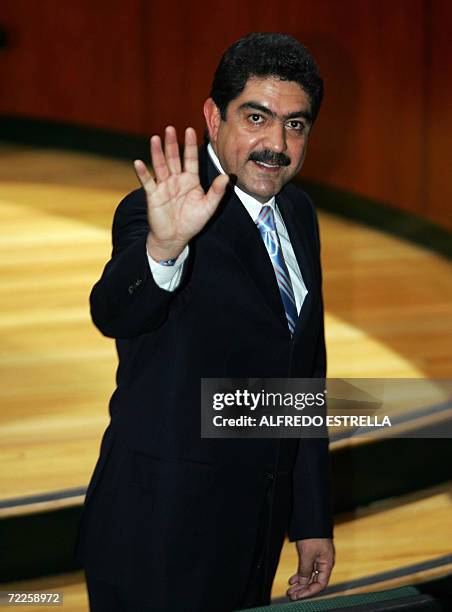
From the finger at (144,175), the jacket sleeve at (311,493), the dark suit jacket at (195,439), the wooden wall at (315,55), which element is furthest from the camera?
the wooden wall at (315,55)

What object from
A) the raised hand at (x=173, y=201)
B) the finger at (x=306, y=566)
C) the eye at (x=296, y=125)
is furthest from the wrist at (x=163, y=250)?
the finger at (x=306, y=566)

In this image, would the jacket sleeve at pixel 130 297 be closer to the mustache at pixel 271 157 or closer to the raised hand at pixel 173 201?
the raised hand at pixel 173 201

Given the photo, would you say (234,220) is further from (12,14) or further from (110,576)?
(12,14)

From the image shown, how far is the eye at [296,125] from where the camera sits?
1281 millimetres

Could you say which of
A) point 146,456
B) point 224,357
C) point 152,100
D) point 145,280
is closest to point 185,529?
point 146,456

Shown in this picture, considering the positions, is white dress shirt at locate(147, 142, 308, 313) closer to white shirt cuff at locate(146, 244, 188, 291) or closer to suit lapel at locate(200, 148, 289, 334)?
suit lapel at locate(200, 148, 289, 334)

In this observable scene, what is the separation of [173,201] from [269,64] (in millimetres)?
238

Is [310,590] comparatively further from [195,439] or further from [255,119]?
[255,119]

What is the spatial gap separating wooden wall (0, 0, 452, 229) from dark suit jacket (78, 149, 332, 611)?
2.57 m

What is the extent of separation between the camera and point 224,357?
1244 mm

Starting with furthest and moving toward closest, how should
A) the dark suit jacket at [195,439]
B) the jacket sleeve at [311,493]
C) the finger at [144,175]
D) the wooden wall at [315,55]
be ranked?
1. the wooden wall at [315,55]
2. the jacket sleeve at [311,493]
3. the dark suit jacket at [195,439]
4. the finger at [144,175]

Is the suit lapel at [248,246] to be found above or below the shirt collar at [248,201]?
below

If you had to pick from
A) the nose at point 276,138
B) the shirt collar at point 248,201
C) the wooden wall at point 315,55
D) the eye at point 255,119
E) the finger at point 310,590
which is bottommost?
the finger at point 310,590

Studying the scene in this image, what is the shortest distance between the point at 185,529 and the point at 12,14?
4217 mm
